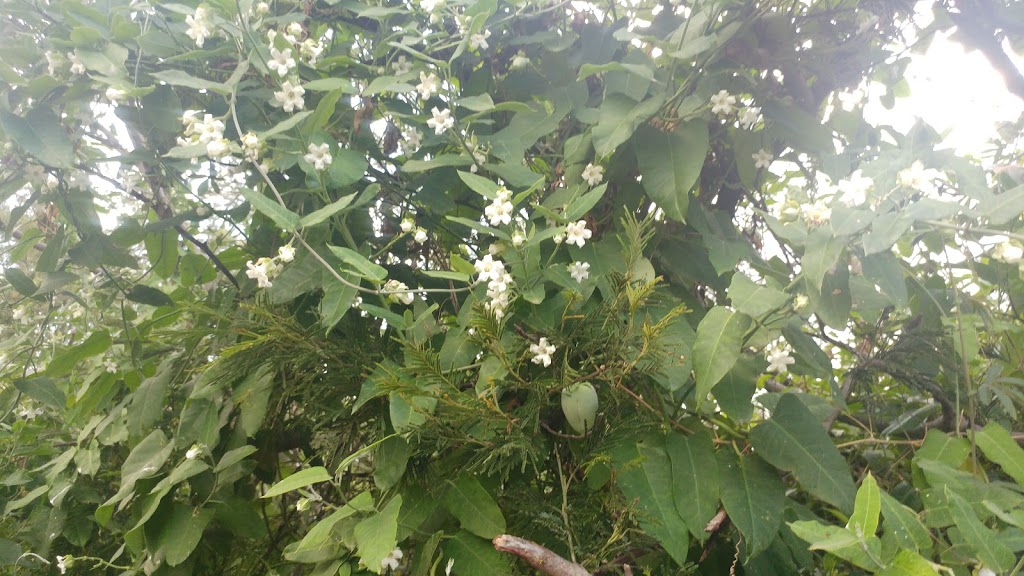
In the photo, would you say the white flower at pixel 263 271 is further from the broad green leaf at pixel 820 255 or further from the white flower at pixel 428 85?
the broad green leaf at pixel 820 255

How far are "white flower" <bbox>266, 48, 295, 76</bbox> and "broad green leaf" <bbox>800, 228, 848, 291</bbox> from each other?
0.83m

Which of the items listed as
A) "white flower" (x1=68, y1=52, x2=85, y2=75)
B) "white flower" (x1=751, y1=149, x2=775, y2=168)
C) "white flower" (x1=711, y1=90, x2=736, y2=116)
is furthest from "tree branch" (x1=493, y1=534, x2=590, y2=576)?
"white flower" (x1=68, y1=52, x2=85, y2=75)

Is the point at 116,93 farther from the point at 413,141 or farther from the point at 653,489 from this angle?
the point at 653,489

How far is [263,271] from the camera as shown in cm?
99

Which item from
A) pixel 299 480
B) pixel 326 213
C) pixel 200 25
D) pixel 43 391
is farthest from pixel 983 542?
pixel 43 391

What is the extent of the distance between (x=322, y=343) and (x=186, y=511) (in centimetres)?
43

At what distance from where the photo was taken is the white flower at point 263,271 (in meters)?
0.98

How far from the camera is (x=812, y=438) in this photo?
3.02 ft

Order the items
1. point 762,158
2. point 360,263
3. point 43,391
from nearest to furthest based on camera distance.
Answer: point 360,263 < point 762,158 < point 43,391

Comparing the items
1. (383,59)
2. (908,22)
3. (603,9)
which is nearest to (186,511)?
(383,59)

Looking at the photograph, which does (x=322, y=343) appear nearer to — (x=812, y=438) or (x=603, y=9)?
(x=812, y=438)

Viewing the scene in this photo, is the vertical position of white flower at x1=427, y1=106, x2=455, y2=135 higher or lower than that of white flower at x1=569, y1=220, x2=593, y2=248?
higher

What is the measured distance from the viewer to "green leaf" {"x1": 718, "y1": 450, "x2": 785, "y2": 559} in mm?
857

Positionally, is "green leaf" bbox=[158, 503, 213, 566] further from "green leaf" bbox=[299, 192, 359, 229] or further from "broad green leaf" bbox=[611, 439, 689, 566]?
"broad green leaf" bbox=[611, 439, 689, 566]
